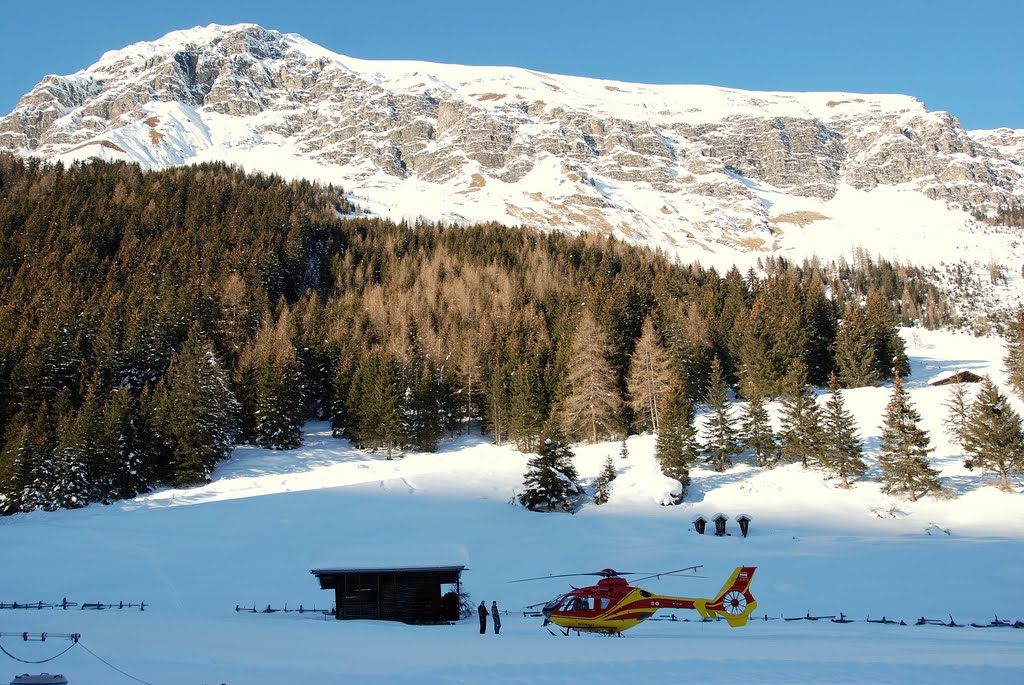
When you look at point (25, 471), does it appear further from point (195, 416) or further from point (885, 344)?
point (885, 344)

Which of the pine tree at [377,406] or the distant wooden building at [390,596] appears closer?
the distant wooden building at [390,596]

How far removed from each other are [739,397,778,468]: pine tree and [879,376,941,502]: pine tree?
27.1ft

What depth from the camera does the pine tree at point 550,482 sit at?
44.6 metres

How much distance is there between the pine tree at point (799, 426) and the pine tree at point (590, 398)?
14.9 m

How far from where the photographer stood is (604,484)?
45781mm

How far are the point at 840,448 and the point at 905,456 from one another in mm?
3919

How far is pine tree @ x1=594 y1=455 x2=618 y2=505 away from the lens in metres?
45.4

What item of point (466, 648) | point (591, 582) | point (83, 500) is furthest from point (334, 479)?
point (466, 648)

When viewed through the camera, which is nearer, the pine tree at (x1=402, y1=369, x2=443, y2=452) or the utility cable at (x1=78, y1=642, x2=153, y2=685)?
the utility cable at (x1=78, y1=642, x2=153, y2=685)

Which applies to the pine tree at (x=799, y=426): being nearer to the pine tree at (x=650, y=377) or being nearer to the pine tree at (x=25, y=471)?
the pine tree at (x=650, y=377)

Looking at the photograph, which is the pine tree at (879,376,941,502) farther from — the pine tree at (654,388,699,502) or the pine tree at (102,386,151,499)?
the pine tree at (102,386,151,499)

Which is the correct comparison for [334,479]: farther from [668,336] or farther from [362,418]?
[668,336]

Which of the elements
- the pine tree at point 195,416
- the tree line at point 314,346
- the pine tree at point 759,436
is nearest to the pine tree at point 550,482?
the tree line at point 314,346

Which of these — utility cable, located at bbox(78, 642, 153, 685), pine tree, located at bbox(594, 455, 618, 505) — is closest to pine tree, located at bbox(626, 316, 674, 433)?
pine tree, located at bbox(594, 455, 618, 505)
